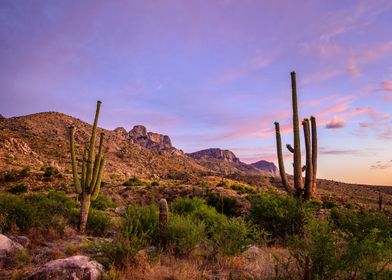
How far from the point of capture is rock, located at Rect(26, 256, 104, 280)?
5.72m

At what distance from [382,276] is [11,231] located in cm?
967

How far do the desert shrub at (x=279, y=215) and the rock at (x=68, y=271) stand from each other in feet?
21.2

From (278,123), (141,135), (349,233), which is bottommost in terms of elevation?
(349,233)

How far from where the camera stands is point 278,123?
609 inches

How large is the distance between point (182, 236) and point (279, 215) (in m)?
4.25

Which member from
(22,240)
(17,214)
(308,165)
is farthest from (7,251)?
(308,165)

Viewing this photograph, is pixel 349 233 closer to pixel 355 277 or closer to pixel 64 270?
pixel 355 277

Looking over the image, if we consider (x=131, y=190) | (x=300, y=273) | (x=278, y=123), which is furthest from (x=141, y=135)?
(x=300, y=273)

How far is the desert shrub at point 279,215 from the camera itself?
10961 mm

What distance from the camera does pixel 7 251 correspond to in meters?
7.37

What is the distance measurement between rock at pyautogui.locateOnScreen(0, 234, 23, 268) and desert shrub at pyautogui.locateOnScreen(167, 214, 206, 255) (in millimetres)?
3495

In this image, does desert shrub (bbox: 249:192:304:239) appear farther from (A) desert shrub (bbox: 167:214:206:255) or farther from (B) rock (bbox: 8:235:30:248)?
(B) rock (bbox: 8:235:30:248)

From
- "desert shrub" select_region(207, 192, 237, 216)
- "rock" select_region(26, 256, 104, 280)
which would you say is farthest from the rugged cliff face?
"rock" select_region(26, 256, 104, 280)

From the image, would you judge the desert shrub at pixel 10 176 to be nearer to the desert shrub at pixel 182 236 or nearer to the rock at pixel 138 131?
the desert shrub at pixel 182 236
